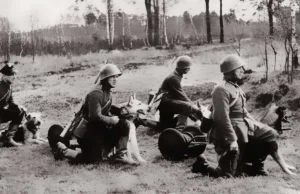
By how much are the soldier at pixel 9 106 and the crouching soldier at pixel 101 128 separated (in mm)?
2266

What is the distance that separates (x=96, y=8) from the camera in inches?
1607

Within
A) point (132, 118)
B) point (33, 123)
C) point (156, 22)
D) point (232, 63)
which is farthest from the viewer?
point (156, 22)

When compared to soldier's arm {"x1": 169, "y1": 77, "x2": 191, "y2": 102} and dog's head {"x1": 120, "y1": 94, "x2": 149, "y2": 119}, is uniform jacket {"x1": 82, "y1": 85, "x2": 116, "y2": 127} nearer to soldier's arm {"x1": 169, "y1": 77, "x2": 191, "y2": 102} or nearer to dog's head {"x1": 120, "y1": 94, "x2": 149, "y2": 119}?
dog's head {"x1": 120, "y1": 94, "x2": 149, "y2": 119}

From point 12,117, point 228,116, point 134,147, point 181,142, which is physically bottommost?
point 134,147

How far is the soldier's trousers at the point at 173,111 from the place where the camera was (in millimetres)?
8988

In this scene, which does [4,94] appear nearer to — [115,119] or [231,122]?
[115,119]

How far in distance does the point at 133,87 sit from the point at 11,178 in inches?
432

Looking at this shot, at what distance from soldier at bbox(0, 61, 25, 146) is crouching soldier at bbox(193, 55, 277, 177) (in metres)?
4.96

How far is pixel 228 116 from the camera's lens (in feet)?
19.7

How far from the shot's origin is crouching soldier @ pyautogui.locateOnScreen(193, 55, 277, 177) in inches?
236

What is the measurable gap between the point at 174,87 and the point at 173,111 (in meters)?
0.53

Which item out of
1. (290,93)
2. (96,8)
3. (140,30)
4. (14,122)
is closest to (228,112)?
(14,122)

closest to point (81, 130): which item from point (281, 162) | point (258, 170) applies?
point (258, 170)

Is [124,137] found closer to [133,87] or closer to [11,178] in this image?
[11,178]
